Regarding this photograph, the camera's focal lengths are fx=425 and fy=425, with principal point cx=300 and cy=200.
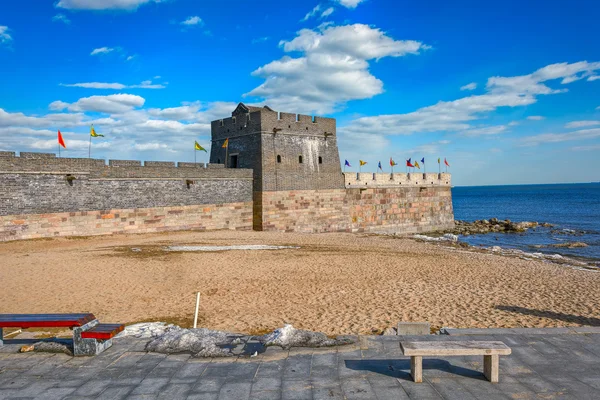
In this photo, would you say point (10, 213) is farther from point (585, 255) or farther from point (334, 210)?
point (585, 255)

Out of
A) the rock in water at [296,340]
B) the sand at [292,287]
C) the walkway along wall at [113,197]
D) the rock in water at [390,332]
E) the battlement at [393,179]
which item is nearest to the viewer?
the rock in water at [296,340]

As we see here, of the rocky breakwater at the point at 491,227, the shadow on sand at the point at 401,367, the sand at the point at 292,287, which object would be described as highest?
the shadow on sand at the point at 401,367

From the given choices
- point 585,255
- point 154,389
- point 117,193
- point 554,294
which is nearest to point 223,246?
point 117,193

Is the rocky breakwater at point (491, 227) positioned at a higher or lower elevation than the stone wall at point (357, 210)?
lower

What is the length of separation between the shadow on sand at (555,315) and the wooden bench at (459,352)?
15.2ft

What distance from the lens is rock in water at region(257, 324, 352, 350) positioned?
19.4 ft

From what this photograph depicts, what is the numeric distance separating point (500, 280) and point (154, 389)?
420 inches

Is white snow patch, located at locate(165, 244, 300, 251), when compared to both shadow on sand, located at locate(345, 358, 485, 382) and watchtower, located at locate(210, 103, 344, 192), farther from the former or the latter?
shadow on sand, located at locate(345, 358, 485, 382)

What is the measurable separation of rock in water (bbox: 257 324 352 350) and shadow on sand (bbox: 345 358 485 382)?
0.65 m

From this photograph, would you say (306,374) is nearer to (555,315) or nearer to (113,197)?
(555,315)

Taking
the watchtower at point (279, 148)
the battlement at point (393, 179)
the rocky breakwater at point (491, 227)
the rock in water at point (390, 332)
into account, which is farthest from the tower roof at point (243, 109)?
the rock in water at point (390, 332)

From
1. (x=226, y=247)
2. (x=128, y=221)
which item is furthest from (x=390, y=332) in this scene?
→ (x=128, y=221)

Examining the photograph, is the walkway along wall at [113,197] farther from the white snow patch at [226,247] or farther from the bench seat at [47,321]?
the bench seat at [47,321]

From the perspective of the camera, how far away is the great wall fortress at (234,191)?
55.8ft
